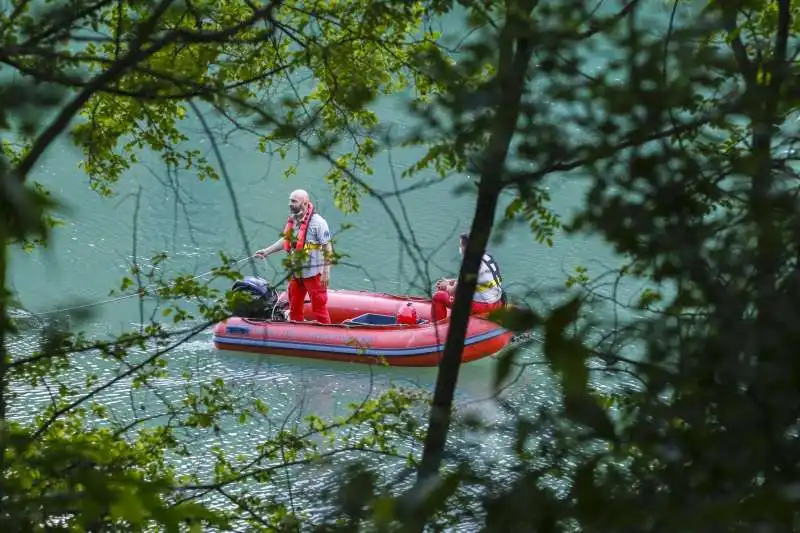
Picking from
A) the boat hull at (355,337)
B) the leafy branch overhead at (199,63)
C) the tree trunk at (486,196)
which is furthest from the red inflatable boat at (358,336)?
the tree trunk at (486,196)

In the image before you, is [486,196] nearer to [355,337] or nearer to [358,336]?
[355,337]

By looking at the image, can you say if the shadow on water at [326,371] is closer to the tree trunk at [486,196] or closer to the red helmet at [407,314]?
the red helmet at [407,314]

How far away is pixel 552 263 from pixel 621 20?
765 centimetres

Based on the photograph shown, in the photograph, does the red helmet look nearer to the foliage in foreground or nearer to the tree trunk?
the tree trunk

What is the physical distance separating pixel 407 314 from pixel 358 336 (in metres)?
0.45

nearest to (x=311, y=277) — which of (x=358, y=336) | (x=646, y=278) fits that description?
(x=358, y=336)

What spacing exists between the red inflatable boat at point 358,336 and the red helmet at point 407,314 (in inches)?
1.2

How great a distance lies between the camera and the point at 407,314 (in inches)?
335

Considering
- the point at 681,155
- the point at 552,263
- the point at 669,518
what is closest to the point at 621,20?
the point at 681,155

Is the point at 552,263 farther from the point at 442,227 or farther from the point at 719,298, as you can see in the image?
the point at 719,298

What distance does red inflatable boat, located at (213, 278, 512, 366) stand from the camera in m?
8.20

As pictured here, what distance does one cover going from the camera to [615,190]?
1.13 meters

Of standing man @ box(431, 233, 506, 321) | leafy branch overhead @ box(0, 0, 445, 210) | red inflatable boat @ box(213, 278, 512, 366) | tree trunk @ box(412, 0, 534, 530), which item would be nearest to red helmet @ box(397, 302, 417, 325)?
red inflatable boat @ box(213, 278, 512, 366)

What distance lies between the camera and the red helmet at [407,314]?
8.46m
